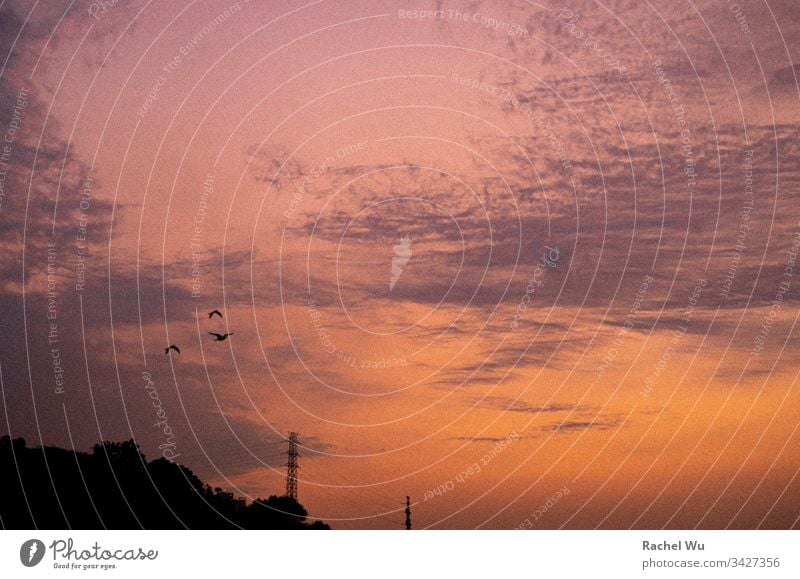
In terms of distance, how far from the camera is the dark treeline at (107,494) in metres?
51.2

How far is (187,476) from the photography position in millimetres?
53531

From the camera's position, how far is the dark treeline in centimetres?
5116

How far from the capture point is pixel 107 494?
53312mm
